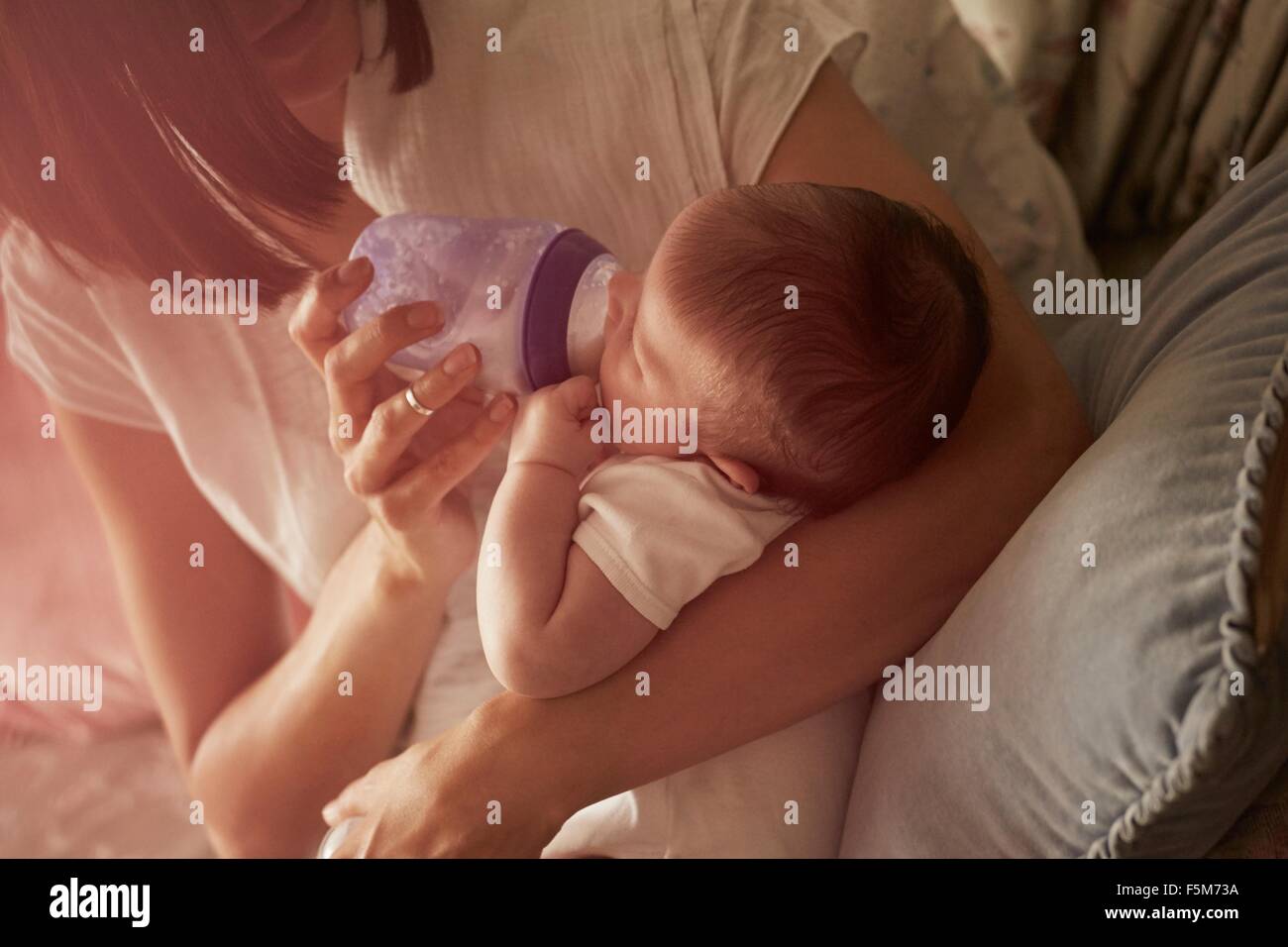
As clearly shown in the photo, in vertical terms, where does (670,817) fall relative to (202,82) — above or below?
below


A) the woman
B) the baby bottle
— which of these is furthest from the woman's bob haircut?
the baby bottle

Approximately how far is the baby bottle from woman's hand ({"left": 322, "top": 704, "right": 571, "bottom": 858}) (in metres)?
0.24

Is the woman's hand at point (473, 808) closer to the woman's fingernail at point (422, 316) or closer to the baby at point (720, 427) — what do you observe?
the baby at point (720, 427)

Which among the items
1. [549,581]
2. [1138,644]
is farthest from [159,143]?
[1138,644]

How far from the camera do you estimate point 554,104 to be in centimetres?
79

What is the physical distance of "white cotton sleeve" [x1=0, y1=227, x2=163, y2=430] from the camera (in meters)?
0.84

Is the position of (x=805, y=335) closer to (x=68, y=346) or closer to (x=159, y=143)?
(x=159, y=143)

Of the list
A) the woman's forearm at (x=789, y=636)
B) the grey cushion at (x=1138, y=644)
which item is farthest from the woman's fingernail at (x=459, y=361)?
the grey cushion at (x=1138, y=644)

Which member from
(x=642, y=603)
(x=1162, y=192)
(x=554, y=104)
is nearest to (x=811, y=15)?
(x=554, y=104)

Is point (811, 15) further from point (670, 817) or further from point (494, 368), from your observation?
point (670, 817)

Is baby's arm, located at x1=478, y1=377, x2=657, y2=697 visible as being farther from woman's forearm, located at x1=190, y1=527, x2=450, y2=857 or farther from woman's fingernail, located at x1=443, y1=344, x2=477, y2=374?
woman's forearm, located at x1=190, y1=527, x2=450, y2=857

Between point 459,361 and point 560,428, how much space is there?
0.08 m

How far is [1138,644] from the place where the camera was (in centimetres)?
51
